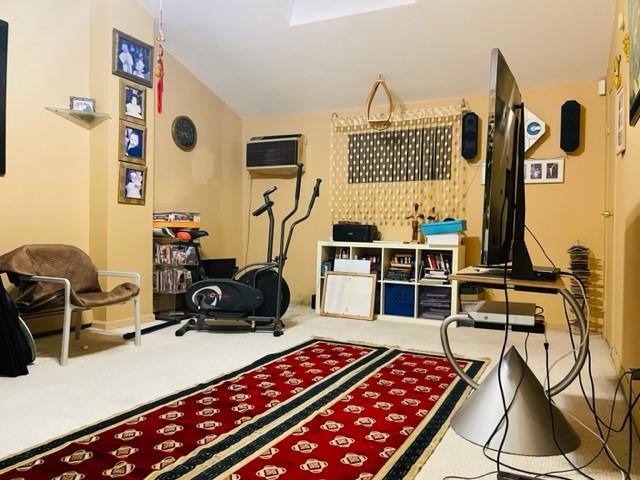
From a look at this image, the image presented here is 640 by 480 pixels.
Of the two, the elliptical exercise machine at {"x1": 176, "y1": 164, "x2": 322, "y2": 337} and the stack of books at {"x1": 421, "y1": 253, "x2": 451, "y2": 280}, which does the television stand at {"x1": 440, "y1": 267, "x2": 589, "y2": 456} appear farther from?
the stack of books at {"x1": 421, "y1": 253, "x2": 451, "y2": 280}

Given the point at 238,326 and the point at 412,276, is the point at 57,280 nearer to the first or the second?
the point at 238,326

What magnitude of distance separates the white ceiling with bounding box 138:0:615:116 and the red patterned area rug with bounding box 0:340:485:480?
9.08ft

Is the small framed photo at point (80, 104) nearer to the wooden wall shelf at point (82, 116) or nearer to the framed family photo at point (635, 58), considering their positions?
the wooden wall shelf at point (82, 116)

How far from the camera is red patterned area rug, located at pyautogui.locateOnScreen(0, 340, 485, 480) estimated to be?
1.68 meters

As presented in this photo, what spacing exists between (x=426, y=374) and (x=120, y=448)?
173cm

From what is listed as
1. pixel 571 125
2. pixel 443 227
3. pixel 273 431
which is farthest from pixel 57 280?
pixel 571 125

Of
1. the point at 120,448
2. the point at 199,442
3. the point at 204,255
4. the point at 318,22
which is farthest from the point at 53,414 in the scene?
the point at 318,22

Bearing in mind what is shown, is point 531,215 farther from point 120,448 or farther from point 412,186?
point 120,448

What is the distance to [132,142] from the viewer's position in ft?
13.5

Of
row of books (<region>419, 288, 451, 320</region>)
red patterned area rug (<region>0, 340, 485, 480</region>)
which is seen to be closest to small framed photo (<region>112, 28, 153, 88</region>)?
red patterned area rug (<region>0, 340, 485, 480</region>)

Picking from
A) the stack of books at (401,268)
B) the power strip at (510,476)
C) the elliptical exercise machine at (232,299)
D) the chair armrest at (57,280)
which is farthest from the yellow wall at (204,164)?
the power strip at (510,476)

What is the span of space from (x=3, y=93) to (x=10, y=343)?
1.81 meters

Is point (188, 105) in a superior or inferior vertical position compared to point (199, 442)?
superior

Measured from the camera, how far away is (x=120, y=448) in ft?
5.99
